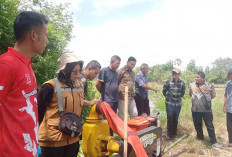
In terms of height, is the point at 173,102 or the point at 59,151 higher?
the point at 59,151

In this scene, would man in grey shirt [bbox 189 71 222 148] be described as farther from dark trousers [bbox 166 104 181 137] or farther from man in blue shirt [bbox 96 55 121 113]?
man in blue shirt [bbox 96 55 121 113]

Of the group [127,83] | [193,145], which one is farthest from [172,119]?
[127,83]

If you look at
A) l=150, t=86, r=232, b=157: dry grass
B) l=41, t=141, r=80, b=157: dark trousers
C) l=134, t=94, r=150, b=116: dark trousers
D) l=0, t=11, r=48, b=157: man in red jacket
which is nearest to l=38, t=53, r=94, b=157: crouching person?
l=41, t=141, r=80, b=157: dark trousers

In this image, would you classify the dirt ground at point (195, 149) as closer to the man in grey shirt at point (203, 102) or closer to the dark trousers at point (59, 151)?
the man in grey shirt at point (203, 102)

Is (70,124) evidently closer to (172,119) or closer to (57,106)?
(57,106)

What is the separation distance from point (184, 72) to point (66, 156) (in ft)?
45.5

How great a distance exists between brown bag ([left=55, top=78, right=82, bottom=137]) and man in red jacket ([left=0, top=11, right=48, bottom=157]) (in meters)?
0.53

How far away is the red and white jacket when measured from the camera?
3.61ft

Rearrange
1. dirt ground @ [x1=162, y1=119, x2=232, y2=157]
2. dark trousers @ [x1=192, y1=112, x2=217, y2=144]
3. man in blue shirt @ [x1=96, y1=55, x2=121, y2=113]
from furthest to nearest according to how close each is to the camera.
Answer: dark trousers @ [x1=192, y1=112, x2=217, y2=144], man in blue shirt @ [x1=96, y1=55, x2=121, y2=113], dirt ground @ [x1=162, y1=119, x2=232, y2=157]

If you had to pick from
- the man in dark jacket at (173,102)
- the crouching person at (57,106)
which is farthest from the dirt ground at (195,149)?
the crouching person at (57,106)

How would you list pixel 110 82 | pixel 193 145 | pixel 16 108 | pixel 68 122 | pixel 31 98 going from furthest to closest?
pixel 193 145 → pixel 110 82 → pixel 68 122 → pixel 31 98 → pixel 16 108

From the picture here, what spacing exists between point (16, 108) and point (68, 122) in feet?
2.40

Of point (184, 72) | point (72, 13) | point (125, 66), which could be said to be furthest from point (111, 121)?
point (72, 13)

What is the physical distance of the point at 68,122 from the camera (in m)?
1.83
